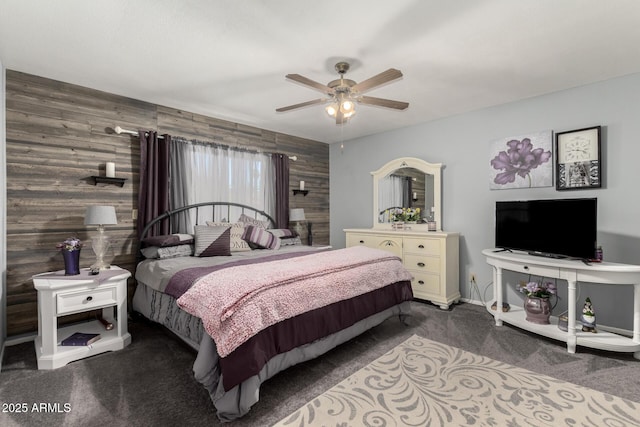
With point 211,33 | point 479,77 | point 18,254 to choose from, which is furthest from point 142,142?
point 479,77

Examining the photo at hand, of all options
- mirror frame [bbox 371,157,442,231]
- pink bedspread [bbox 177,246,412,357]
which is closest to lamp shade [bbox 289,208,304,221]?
mirror frame [bbox 371,157,442,231]

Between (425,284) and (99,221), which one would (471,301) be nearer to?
(425,284)

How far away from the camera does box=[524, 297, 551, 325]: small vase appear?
2893 mm

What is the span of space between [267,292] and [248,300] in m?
0.15

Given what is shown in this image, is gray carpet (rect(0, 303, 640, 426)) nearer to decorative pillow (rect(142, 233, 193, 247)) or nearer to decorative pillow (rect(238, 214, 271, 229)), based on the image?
decorative pillow (rect(142, 233, 193, 247))

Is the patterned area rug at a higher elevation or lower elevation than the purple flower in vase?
lower

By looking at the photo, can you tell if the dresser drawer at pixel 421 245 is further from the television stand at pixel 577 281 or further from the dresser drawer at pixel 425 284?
the television stand at pixel 577 281

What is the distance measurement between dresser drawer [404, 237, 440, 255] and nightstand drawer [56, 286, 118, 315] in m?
3.36

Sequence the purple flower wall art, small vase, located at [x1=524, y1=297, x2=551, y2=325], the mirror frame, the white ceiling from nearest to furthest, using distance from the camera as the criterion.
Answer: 1. the white ceiling
2. small vase, located at [x1=524, y1=297, x2=551, y2=325]
3. the purple flower wall art
4. the mirror frame

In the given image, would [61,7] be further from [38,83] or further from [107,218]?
[107,218]

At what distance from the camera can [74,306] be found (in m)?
2.46

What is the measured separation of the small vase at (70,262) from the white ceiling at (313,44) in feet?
5.45

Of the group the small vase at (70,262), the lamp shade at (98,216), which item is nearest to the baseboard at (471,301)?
the lamp shade at (98,216)

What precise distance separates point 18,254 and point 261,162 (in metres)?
2.88
